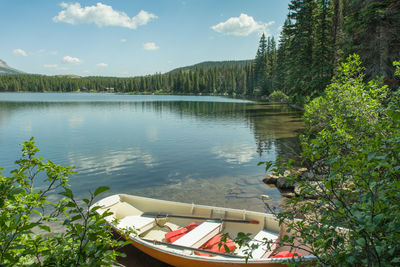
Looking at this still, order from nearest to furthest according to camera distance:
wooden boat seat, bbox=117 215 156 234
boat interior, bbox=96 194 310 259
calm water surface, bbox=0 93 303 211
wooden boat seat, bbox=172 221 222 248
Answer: wooden boat seat, bbox=172 221 222 248
boat interior, bbox=96 194 310 259
wooden boat seat, bbox=117 215 156 234
calm water surface, bbox=0 93 303 211

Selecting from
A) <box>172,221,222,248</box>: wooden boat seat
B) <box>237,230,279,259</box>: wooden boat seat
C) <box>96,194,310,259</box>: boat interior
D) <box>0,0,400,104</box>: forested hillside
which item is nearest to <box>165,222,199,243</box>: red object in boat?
<box>96,194,310,259</box>: boat interior

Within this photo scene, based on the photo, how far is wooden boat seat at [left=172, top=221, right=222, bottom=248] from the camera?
289 inches

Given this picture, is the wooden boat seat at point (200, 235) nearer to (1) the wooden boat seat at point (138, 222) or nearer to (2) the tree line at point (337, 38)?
(1) the wooden boat seat at point (138, 222)

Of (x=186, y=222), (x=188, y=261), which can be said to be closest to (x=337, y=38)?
(x=186, y=222)

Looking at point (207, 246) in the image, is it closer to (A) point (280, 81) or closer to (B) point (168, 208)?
(B) point (168, 208)

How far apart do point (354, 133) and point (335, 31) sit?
31.6 m

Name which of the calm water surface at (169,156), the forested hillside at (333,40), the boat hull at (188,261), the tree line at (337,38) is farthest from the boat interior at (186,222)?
the tree line at (337,38)

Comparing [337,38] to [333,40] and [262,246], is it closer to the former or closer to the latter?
[333,40]

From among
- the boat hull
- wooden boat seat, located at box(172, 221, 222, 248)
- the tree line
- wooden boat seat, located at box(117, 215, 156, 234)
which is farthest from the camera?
the tree line

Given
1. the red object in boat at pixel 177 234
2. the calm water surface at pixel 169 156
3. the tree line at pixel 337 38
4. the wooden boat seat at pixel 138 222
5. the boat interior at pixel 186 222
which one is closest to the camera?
the boat interior at pixel 186 222

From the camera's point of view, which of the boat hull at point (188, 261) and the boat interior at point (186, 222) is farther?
the boat interior at point (186, 222)

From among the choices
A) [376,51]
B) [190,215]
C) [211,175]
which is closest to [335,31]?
[376,51]

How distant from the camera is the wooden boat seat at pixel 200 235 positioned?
7.33 metres

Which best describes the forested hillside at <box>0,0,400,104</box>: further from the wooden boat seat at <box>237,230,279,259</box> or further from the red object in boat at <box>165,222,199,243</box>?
the red object in boat at <box>165,222,199,243</box>
